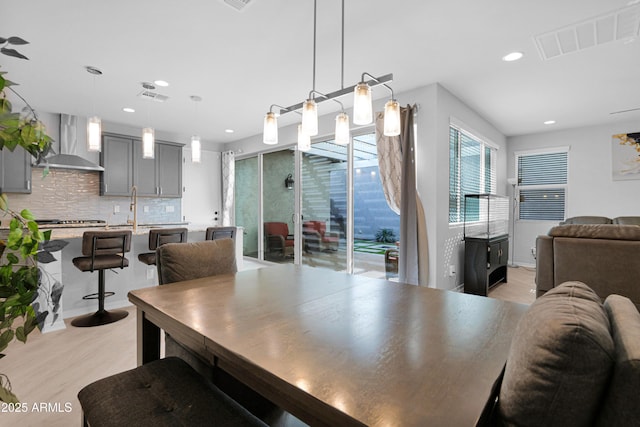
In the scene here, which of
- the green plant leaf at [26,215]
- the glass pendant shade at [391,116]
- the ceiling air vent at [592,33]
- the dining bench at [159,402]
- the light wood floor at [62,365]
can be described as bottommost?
the light wood floor at [62,365]

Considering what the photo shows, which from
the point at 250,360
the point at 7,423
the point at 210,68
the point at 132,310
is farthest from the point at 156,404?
the point at 210,68

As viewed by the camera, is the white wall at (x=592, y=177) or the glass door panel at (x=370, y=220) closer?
the glass door panel at (x=370, y=220)

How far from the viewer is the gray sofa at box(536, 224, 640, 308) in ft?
7.48

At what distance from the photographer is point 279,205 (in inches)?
234

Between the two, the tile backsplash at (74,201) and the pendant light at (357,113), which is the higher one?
the pendant light at (357,113)

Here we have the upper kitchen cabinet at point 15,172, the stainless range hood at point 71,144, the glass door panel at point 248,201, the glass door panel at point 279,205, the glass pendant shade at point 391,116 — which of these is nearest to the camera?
the glass pendant shade at point 391,116

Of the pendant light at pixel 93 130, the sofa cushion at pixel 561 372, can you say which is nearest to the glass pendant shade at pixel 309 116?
the sofa cushion at pixel 561 372

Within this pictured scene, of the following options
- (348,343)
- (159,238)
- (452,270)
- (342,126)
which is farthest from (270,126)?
(452,270)

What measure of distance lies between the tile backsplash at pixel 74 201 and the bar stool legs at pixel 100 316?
241 cm

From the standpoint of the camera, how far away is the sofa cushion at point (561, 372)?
56 cm

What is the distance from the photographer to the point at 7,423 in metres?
1.71

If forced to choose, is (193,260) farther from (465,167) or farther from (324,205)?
(465,167)

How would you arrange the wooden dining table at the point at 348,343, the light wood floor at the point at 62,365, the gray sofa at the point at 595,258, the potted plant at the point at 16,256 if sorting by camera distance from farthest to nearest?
1. the gray sofa at the point at 595,258
2. the light wood floor at the point at 62,365
3. the wooden dining table at the point at 348,343
4. the potted plant at the point at 16,256

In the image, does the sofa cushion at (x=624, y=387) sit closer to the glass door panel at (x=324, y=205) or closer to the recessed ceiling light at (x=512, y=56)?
the recessed ceiling light at (x=512, y=56)
